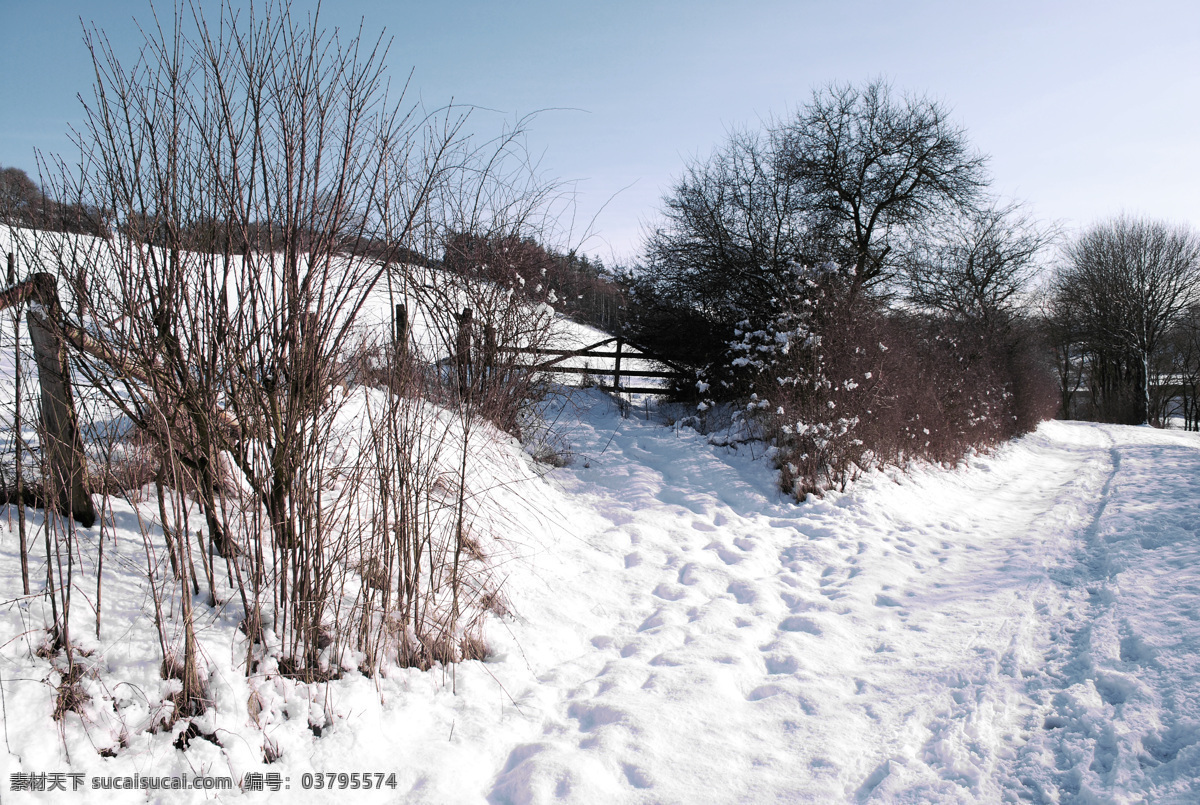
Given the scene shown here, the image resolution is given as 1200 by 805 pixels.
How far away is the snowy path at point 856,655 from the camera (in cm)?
229

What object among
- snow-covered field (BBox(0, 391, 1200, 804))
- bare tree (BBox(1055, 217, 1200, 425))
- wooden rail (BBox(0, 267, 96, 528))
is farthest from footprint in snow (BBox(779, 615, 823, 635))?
bare tree (BBox(1055, 217, 1200, 425))

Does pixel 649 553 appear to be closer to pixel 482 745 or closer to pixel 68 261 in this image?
pixel 482 745

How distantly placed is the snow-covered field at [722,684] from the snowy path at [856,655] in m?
Result: 0.02

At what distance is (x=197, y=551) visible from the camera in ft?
8.76

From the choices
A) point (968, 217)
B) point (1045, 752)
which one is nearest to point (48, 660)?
point (1045, 752)

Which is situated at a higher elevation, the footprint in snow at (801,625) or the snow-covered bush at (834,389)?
the snow-covered bush at (834,389)

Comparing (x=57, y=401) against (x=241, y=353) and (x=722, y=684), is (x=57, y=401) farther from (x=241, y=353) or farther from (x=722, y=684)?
(x=722, y=684)

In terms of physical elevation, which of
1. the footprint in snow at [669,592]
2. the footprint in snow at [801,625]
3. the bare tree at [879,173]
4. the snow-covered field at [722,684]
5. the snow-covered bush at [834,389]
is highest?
the bare tree at [879,173]

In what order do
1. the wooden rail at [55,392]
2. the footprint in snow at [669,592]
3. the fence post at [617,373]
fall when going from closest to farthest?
1. the wooden rail at [55,392]
2. the footprint in snow at [669,592]
3. the fence post at [617,373]

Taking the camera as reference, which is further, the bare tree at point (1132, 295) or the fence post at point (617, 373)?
the bare tree at point (1132, 295)

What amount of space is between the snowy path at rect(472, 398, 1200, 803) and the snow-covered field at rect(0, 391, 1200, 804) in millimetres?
16

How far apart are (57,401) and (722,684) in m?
3.37

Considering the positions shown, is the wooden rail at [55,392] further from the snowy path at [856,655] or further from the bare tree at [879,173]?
the bare tree at [879,173]

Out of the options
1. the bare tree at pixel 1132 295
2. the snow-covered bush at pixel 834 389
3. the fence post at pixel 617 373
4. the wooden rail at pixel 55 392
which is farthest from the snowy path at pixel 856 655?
the bare tree at pixel 1132 295
